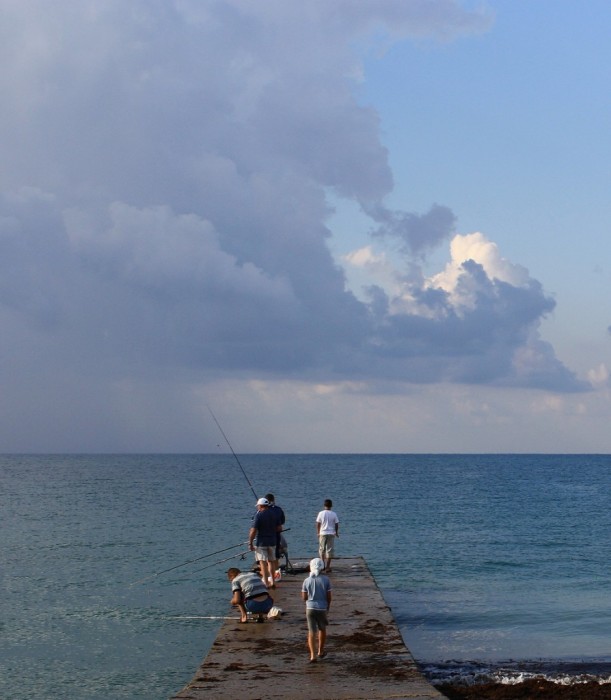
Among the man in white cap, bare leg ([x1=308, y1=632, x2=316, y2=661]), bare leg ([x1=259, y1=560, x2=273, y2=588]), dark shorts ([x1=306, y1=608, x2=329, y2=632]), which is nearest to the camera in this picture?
dark shorts ([x1=306, y1=608, x2=329, y2=632])

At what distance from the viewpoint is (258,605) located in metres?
14.4

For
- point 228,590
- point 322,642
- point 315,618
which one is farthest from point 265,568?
point 228,590

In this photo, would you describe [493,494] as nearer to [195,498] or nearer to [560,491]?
[560,491]

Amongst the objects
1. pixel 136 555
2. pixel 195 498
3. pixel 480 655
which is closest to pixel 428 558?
pixel 136 555

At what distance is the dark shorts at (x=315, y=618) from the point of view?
11.6 metres

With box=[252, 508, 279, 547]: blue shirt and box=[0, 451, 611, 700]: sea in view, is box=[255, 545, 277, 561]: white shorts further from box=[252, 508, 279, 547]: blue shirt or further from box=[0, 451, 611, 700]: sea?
box=[0, 451, 611, 700]: sea

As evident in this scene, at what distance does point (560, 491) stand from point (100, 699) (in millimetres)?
68435

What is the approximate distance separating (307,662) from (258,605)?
2.68 m

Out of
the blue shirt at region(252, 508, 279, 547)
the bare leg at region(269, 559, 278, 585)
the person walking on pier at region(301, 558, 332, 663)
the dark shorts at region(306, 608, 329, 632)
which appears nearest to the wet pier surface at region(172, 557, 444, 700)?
the person walking on pier at region(301, 558, 332, 663)

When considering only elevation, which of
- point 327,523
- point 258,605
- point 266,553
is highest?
point 327,523

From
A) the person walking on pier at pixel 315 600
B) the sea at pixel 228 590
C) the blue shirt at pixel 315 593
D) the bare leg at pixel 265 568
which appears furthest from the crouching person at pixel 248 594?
the blue shirt at pixel 315 593

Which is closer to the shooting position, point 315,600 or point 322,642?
point 315,600

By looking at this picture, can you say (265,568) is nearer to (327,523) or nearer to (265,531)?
(265,531)

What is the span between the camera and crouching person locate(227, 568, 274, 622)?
1423 cm
